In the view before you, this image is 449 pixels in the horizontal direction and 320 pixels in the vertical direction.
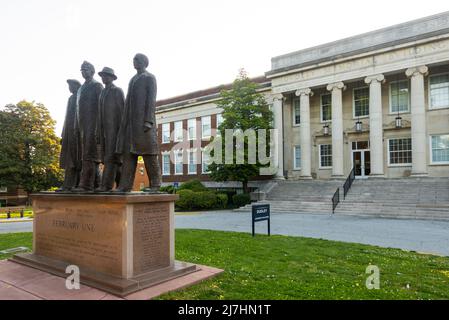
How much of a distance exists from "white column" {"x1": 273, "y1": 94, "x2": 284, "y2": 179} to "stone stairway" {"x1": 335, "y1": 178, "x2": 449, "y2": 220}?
703 cm

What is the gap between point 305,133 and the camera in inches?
1141

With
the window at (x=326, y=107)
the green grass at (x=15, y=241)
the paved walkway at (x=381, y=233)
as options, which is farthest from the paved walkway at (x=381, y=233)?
the window at (x=326, y=107)

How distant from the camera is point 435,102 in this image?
984 inches

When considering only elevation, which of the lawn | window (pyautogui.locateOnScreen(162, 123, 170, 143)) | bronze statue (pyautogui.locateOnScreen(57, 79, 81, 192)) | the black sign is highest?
window (pyautogui.locateOnScreen(162, 123, 170, 143))

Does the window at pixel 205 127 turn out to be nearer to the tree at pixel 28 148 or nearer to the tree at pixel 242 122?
the tree at pixel 242 122

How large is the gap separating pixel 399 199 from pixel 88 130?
19.5 meters

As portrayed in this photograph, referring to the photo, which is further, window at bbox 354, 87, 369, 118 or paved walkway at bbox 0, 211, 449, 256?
window at bbox 354, 87, 369, 118

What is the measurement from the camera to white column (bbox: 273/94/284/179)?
2989 cm

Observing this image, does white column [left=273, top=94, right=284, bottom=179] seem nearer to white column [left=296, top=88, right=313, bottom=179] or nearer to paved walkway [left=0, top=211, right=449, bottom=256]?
white column [left=296, top=88, right=313, bottom=179]

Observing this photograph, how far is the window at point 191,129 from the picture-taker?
39.2 metres

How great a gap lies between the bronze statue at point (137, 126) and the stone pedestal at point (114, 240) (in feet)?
2.11

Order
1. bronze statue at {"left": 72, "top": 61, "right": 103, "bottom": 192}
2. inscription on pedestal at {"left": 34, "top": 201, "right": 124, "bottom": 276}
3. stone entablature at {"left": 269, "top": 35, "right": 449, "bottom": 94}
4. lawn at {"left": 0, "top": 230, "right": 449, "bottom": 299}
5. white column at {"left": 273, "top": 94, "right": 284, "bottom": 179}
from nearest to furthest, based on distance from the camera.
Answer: lawn at {"left": 0, "top": 230, "right": 449, "bottom": 299} → inscription on pedestal at {"left": 34, "top": 201, "right": 124, "bottom": 276} → bronze statue at {"left": 72, "top": 61, "right": 103, "bottom": 192} → stone entablature at {"left": 269, "top": 35, "right": 449, "bottom": 94} → white column at {"left": 273, "top": 94, "right": 284, "bottom": 179}

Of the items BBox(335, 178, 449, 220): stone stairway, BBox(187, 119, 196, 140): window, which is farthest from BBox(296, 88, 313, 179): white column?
BBox(187, 119, 196, 140): window
